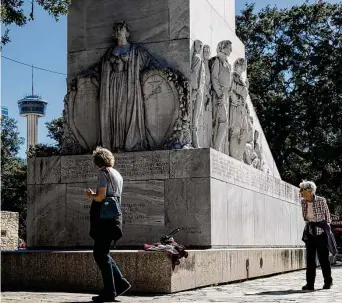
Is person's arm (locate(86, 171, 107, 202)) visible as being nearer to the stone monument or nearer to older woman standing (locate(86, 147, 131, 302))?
older woman standing (locate(86, 147, 131, 302))

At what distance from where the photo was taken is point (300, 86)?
32.8 meters

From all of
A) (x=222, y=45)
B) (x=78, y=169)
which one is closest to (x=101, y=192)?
(x=78, y=169)

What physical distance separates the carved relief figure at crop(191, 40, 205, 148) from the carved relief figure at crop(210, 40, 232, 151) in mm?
761

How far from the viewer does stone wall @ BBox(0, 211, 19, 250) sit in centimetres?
3544

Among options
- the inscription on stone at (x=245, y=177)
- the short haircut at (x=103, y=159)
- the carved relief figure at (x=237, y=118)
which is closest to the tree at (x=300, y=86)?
the inscription on stone at (x=245, y=177)

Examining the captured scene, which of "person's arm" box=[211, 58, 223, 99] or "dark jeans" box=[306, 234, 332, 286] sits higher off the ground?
"person's arm" box=[211, 58, 223, 99]

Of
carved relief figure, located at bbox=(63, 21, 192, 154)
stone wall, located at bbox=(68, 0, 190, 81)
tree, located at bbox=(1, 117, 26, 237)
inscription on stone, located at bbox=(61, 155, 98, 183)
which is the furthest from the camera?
tree, located at bbox=(1, 117, 26, 237)

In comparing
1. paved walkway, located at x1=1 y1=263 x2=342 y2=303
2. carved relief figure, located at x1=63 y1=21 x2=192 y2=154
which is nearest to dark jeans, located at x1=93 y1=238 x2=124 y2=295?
paved walkway, located at x1=1 y1=263 x2=342 y2=303

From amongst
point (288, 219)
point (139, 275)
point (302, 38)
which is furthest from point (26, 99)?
point (139, 275)

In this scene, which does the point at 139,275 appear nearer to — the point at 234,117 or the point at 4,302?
the point at 4,302

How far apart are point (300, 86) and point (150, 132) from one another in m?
20.8

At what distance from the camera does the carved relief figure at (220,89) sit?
46.6 ft

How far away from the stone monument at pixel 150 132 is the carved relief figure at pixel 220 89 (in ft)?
0.07

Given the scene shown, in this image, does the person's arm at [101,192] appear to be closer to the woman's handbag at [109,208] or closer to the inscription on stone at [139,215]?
the woman's handbag at [109,208]
